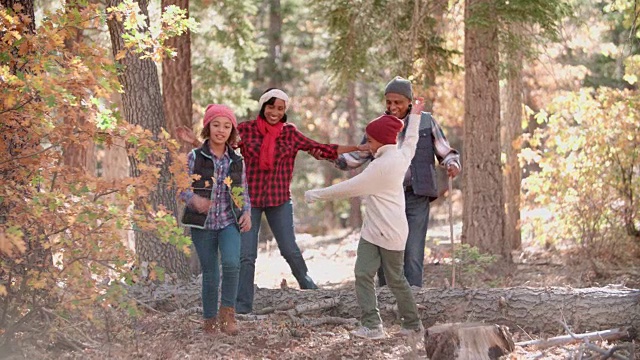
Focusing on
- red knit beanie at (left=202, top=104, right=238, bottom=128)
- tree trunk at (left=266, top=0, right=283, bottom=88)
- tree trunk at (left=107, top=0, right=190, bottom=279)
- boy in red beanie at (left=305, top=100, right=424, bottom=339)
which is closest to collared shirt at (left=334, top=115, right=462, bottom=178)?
boy in red beanie at (left=305, top=100, right=424, bottom=339)

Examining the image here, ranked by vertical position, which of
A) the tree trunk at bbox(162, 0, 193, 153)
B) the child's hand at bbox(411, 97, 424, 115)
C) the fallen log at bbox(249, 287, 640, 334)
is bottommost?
the fallen log at bbox(249, 287, 640, 334)

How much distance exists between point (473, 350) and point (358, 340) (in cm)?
105

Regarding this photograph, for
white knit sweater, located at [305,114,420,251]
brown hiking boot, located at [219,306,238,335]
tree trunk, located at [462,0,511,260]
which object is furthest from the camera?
tree trunk, located at [462,0,511,260]

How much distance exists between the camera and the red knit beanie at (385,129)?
19.9 ft

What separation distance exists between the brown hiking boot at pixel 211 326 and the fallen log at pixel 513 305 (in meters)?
0.93

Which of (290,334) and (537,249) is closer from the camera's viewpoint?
(290,334)

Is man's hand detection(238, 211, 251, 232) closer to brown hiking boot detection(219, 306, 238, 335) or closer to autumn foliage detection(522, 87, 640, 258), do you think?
brown hiking boot detection(219, 306, 238, 335)

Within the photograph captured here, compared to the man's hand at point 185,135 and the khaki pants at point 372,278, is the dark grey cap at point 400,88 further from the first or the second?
the man's hand at point 185,135

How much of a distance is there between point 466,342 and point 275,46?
19575mm

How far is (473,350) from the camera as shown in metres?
5.43

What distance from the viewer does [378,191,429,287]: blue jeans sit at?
716 cm

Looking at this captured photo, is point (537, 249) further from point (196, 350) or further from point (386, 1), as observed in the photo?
point (196, 350)

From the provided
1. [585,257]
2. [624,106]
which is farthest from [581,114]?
[585,257]

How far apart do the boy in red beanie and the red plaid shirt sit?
43.6 inches
